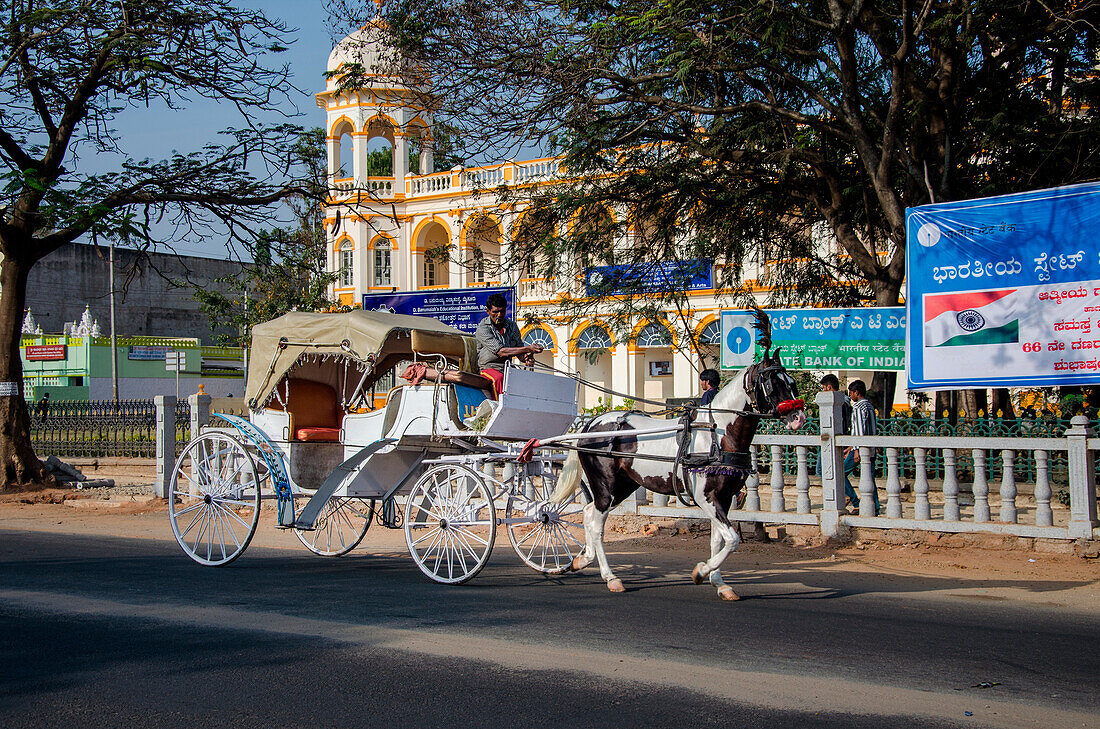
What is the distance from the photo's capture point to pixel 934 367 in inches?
453

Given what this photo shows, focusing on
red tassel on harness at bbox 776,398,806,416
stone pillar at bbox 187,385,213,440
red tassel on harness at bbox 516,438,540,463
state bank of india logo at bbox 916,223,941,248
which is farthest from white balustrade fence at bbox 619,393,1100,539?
stone pillar at bbox 187,385,213,440

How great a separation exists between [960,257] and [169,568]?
9.46 meters

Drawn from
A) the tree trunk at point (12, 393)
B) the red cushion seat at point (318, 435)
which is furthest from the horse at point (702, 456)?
the tree trunk at point (12, 393)

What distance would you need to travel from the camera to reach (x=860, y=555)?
1018 cm

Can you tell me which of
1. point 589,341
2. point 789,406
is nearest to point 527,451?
point 789,406

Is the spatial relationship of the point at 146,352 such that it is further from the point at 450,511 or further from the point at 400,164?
the point at 450,511

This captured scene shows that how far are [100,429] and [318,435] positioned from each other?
15.3 metres

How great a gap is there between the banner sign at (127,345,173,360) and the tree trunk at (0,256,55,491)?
3139 cm

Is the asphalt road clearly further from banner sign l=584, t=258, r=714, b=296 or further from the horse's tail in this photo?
banner sign l=584, t=258, r=714, b=296

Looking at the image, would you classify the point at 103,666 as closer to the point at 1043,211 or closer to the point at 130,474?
the point at 1043,211

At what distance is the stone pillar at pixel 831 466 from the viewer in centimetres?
1055

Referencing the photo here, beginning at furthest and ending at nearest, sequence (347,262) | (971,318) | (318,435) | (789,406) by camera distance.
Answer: (347,262)
(971,318)
(318,435)
(789,406)

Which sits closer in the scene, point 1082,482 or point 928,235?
point 1082,482

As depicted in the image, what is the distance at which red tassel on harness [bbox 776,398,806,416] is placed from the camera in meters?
7.17
